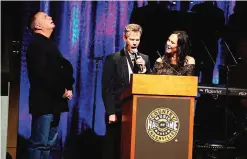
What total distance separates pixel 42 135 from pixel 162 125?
1.99 meters

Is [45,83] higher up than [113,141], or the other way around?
[45,83]

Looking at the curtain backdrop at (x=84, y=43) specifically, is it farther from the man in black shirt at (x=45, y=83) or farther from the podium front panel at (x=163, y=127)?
the podium front panel at (x=163, y=127)

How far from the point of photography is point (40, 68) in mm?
5066

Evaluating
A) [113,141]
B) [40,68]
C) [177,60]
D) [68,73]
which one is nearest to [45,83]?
Answer: [40,68]

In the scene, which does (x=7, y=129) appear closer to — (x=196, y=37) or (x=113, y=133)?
(x=113, y=133)

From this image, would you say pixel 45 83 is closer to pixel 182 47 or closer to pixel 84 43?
pixel 84 43

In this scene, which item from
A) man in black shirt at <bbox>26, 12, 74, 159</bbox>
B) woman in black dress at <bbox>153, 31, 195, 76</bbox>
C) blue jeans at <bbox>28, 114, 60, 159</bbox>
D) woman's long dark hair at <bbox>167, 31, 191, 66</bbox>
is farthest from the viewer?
man in black shirt at <bbox>26, 12, 74, 159</bbox>

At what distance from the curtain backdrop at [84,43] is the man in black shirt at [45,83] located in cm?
10

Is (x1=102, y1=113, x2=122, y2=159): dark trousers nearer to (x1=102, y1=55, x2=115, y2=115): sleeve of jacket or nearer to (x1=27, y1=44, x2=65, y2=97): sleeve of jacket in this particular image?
(x1=102, y1=55, x2=115, y2=115): sleeve of jacket

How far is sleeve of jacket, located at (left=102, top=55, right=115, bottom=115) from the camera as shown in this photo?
438cm

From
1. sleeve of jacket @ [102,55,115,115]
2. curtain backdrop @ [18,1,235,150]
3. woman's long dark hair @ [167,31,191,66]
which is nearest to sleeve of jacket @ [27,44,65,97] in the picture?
curtain backdrop @ [18,1,235,150]

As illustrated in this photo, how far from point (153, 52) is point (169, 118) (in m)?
1.96

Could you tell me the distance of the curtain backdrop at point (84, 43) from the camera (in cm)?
523

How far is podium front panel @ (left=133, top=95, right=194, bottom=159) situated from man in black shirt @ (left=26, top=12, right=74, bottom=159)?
1.87 m
